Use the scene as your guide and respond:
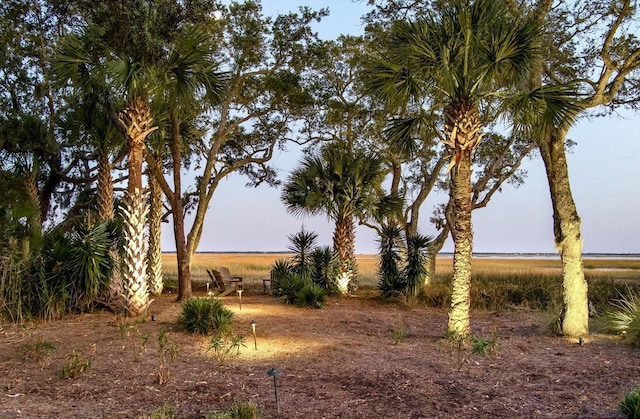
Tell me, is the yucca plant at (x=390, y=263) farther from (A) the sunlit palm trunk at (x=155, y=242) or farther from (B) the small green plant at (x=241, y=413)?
(B) the small green plant at (x=241, y=413)

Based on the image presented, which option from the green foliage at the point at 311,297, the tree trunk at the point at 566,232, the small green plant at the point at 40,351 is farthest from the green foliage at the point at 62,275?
the tree trunk at the point at 566,232

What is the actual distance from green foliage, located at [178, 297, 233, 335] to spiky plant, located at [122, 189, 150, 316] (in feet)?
6.77

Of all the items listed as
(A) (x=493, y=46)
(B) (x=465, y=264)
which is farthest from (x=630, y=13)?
(B) (x=465, y=264)

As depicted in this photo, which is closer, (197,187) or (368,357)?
(368,357)

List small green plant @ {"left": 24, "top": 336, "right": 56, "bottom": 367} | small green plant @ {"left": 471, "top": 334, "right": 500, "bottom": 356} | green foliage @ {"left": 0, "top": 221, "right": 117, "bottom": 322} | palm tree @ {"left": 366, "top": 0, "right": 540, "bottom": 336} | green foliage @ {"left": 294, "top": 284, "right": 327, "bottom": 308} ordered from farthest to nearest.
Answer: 1. green foliage @ {"left": 294, "top": 284, "right": 327, "bottom": 308}
2. green foliage @ {"left": 0, "top": 221, "right": 117, "bottom": 322}
3. palm tree @ {"left": 366, "top": 0, "right": 540, "bottom": 336}
4. small green plant @ {"left": 471, "top": 334, "right": 500, "bottom": 356}
5. small green plant @ {"left": 24, "top": 336, "right": 56, "bottom": 367}

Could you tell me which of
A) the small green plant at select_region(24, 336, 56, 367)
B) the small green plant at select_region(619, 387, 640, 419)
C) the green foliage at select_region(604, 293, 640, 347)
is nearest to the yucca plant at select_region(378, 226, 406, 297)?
the green foliage at select_region(604, 293, 640, 347)

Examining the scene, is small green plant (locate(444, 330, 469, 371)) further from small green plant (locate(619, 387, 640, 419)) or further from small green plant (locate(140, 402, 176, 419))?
small green plant (locate(140, 402, 176, 419))

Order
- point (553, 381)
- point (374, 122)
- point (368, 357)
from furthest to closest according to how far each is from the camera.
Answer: point (374, 122) → point (368, 357) → point (553, 381)

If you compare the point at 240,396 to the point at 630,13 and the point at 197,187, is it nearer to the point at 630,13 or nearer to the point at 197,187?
the point at 630,13

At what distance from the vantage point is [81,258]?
11.4 metres

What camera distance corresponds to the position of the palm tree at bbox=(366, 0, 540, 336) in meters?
9.14

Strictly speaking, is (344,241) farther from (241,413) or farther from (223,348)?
(241,413)

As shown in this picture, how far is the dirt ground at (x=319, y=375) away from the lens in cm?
532

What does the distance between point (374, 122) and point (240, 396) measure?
17422 millimetres
